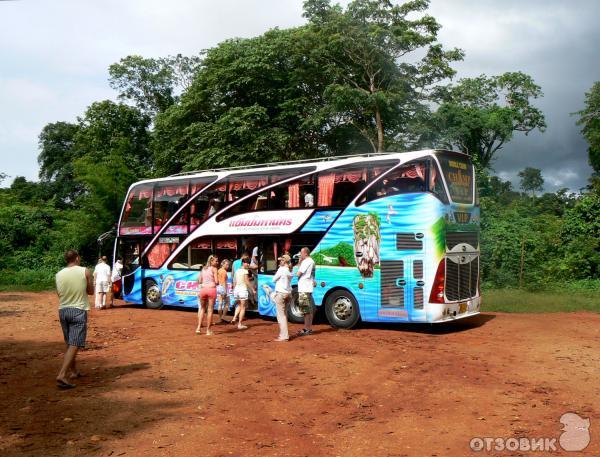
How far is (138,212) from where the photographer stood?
20.4 metres

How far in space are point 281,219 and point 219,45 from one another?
20.0 metres

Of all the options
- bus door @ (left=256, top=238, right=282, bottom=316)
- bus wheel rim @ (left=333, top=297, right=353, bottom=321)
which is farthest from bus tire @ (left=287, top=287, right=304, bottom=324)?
bus wheel rim @ (left=333, top=297, right=353, bottom=321)

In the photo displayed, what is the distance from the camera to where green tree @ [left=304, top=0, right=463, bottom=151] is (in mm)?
28141

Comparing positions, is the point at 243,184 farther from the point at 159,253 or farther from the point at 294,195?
the point at 159,253

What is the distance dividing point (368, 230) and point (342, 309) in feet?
6.97

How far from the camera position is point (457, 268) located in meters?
14.2

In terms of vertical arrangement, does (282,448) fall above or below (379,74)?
below

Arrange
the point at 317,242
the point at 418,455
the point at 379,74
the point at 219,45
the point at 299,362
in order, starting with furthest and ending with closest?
the point at 219,45, the point at 379,74, the point at 317,242, the point at 299,362, the point at 418,455

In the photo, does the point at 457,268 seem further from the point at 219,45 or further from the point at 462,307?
the point at 219,45

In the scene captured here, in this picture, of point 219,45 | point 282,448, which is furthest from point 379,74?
point 282,448

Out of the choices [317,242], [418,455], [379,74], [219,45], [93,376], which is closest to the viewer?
[418,455]

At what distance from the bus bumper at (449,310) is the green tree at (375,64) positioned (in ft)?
50.2

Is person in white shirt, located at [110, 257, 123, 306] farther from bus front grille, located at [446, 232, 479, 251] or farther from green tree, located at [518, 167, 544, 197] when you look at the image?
green tree, located at [518, 167, 544, 197]
